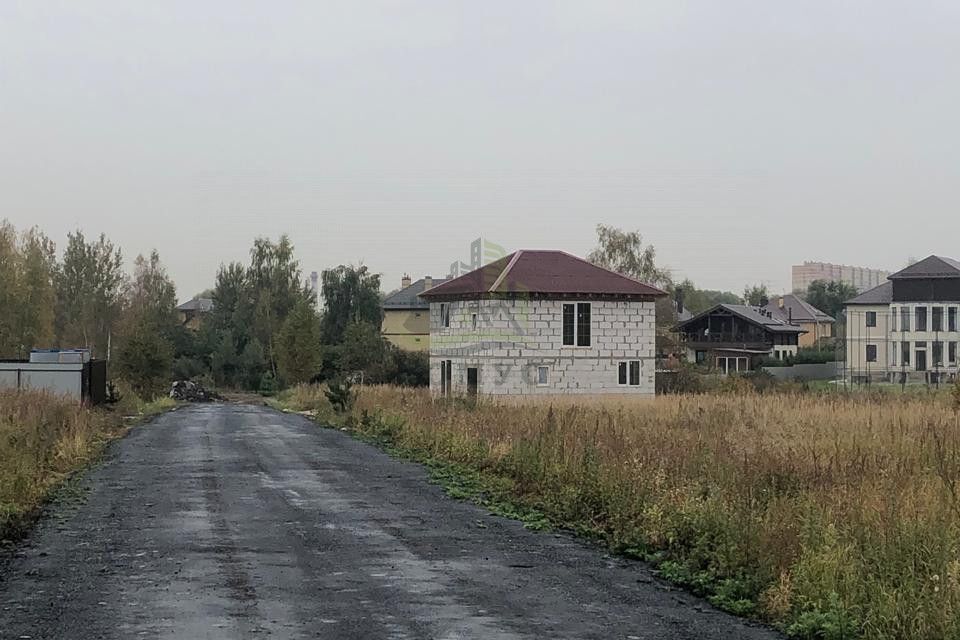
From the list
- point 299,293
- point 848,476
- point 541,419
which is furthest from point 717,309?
point 848,476

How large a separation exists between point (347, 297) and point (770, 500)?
258 ft

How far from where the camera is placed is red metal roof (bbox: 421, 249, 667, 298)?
4812cm

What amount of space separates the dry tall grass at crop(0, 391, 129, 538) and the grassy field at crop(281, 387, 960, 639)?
6451mm

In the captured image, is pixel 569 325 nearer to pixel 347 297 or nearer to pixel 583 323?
pixel 583 323

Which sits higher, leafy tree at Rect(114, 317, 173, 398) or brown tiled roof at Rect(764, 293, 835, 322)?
brown tiled roof at Rect(764, 293, 835, 322)

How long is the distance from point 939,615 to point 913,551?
54.0 inches

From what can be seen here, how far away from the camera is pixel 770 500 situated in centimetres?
1117

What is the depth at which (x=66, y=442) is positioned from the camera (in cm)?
2088

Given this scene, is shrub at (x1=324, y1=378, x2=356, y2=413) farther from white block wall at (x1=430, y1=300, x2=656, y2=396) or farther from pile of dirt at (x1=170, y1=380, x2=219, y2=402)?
pile of dirt at (x1=170, y1=380, x2=219, y2=402)

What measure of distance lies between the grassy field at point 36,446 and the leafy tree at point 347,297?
56.7 metres

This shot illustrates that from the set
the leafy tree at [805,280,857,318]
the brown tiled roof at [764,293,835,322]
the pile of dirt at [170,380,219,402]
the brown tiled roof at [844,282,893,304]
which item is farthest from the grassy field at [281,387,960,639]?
the leafy tree at [805,280,857,318]

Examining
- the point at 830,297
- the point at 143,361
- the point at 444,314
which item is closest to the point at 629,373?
the point at 444,314

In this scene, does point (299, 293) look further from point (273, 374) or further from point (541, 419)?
point (541, 419)

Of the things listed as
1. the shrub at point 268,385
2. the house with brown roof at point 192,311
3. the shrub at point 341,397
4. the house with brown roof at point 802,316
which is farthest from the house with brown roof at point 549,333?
the house with brown roof at point 192,311
